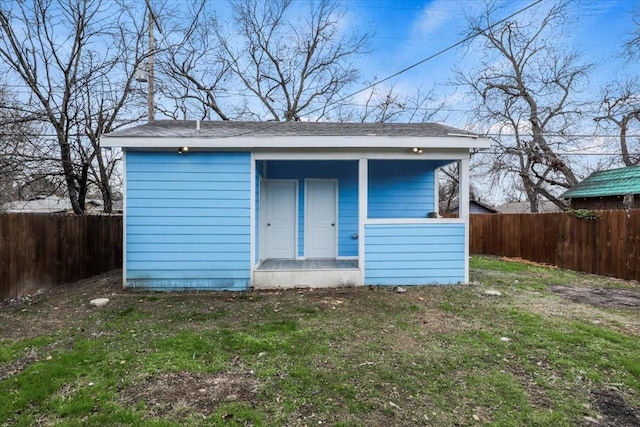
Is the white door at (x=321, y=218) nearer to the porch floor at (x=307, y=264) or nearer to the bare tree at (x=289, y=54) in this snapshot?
the porch floor at (x=307, y=264)

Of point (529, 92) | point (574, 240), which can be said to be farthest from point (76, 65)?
point (529, 92)

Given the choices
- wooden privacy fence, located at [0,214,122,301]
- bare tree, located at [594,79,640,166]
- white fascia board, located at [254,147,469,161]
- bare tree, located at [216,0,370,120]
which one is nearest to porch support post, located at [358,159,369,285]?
white fascia board, located at [254,147,469,161]

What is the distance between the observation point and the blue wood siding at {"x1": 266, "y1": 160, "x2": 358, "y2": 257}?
25.2 feet

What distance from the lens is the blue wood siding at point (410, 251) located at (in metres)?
6.13

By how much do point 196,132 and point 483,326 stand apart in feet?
17.1

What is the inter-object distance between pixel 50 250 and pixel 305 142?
468 cm

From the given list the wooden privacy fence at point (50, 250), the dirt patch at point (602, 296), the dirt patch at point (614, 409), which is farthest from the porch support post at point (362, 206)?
the wooden privacy fence at point (50, 250)

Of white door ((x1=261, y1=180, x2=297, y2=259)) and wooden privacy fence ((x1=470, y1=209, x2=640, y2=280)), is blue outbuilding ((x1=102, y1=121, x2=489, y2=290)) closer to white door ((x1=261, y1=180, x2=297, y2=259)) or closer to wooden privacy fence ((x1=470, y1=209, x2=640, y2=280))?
white door ((x1=261, y1=180, x2=297, y2=259))

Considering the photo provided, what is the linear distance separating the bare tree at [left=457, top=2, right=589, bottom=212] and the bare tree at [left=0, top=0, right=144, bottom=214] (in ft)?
48.0

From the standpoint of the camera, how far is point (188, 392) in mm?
2674

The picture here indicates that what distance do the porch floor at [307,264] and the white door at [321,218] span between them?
1.07ft

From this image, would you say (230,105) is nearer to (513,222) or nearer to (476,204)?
(513,222)

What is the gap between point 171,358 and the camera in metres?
3.23

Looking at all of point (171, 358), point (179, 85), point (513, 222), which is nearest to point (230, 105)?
point (179, 85)
